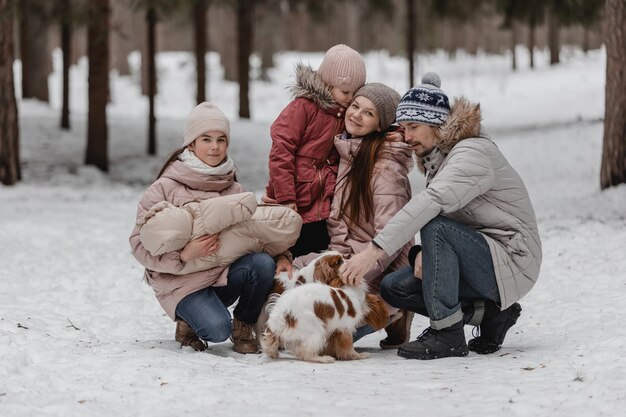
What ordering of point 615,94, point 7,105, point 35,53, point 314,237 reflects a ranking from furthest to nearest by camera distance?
point 35,53 < point 7,105 < point 615,94 < point 314,237

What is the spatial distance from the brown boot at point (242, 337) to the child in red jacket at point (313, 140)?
657 mm

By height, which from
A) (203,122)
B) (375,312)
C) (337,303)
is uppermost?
(203,122)

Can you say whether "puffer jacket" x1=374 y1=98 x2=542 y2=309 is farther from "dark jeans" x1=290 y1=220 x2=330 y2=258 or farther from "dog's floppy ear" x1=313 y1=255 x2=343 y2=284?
"dark jeans" x1=290 y1=220 x2=330 y2=258

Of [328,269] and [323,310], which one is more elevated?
→ [328,269]

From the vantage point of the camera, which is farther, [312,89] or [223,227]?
[312,89]

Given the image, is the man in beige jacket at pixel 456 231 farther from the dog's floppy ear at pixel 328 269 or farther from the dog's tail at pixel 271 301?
the dog's tail at pixel 271 301

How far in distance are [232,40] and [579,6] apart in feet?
57.4

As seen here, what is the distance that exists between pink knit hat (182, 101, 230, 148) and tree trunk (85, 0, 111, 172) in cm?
948

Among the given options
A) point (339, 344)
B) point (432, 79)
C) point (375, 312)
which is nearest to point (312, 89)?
point (432, 79)

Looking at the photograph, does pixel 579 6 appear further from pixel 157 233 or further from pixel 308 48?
pixel 308 48

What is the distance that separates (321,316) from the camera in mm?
4551

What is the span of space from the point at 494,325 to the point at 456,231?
707mm

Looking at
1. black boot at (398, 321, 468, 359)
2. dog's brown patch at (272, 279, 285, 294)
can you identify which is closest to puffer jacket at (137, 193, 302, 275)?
dog's brown patch at (272, 279, 285, 294)

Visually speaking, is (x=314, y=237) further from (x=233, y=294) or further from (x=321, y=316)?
(x=321, y=316)
